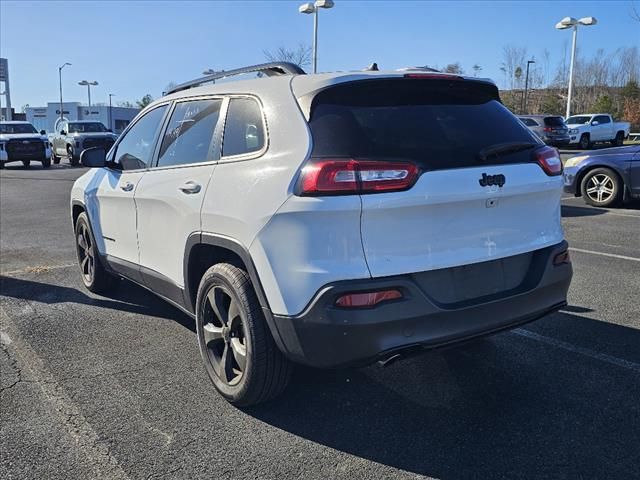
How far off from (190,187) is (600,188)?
9.11 metres

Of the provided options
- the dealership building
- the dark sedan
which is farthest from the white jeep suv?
the dealership building

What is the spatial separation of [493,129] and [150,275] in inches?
98.6

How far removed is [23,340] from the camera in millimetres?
4418

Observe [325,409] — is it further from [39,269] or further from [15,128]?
[15,128]

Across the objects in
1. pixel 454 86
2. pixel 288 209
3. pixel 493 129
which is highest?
pixel 454 86

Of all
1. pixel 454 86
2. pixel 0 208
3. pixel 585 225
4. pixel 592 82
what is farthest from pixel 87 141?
pixel 592 82

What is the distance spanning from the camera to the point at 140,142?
4613 mm

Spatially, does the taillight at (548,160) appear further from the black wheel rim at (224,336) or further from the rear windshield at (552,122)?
the rear windshield at (552,122)

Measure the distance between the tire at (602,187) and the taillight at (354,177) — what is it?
352 inches

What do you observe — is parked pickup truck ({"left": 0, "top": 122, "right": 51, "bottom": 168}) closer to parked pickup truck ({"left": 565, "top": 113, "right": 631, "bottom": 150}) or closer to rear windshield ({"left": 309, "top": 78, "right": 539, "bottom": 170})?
rear windshield ({"left": 309, "top": 78, "right": 539, "bottom": 170})

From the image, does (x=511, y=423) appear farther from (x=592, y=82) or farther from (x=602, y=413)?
(x=592, y=82)

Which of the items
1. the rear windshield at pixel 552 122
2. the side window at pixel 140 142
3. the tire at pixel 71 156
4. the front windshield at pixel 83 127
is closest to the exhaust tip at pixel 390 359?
the side window at pixel 140 142

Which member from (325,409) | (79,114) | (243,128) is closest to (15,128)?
(243,128)

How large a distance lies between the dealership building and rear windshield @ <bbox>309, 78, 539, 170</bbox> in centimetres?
7771
